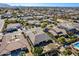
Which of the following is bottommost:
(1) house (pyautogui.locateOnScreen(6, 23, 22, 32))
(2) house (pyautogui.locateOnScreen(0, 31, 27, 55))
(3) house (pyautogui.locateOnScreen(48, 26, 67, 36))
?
(2) house (pyautogui.locateOnScreen(0, 31, 27, 55))

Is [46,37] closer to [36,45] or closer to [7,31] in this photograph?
[36,45]

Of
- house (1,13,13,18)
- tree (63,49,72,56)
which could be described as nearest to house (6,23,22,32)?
house (1,13,13,18)

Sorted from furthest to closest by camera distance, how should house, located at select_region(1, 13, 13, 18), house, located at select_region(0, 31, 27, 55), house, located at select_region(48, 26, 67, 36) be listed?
house, located at select_region(1, 13, 13, 18) < house, located at select_region(48, 26, 67, 36) < house, located at select_region(0, 31, 27, 55)

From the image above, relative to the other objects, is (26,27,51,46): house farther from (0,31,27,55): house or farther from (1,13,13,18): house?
(1,13,13,18): house

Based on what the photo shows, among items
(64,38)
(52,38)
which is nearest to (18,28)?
(52,38)

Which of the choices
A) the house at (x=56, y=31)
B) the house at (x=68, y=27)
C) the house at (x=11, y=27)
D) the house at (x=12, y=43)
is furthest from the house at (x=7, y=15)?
the house at (x=68, y=27)

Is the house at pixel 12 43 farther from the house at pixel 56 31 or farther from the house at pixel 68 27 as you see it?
the house at pixel 68 27
